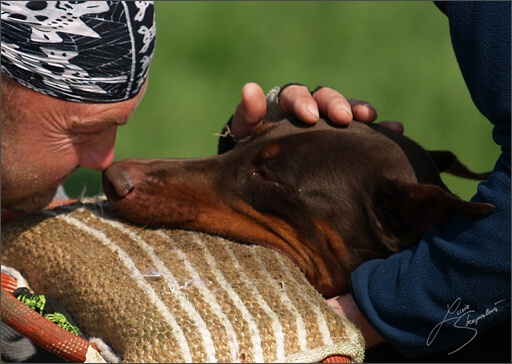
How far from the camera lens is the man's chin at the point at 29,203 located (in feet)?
10.2

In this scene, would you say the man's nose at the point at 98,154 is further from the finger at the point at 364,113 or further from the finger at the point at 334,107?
the finger at the point at 364,113

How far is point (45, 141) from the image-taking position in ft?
10.0

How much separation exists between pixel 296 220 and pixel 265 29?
4800mm

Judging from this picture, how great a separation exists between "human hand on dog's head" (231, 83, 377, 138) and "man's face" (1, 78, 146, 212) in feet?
1.35

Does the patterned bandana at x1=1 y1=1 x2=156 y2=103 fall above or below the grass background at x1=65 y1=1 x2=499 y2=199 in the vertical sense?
above

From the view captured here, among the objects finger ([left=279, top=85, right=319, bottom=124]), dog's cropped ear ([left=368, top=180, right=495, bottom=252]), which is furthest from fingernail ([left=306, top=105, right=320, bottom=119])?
dog's cropped ear ([left=368, top=180, right=495, bottom=252])

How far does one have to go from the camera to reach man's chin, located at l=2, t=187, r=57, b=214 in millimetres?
3119

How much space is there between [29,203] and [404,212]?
49.1 inches

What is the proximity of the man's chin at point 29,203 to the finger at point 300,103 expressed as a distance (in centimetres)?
91

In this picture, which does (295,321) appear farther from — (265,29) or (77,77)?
(265,29)

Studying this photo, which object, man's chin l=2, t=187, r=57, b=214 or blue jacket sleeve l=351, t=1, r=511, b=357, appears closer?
blue jacket sleeve l=351, t=1, r=511, b=357

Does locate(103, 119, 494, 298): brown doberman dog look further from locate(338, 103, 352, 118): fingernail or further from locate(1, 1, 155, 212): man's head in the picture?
locate(1, 1, 155, 212): man's head

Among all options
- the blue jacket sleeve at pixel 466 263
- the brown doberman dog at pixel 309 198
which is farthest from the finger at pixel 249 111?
the blue jacket sleeve at pixel 466 263

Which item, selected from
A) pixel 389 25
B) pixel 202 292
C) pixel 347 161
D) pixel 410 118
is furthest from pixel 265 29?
pixel 202 292
